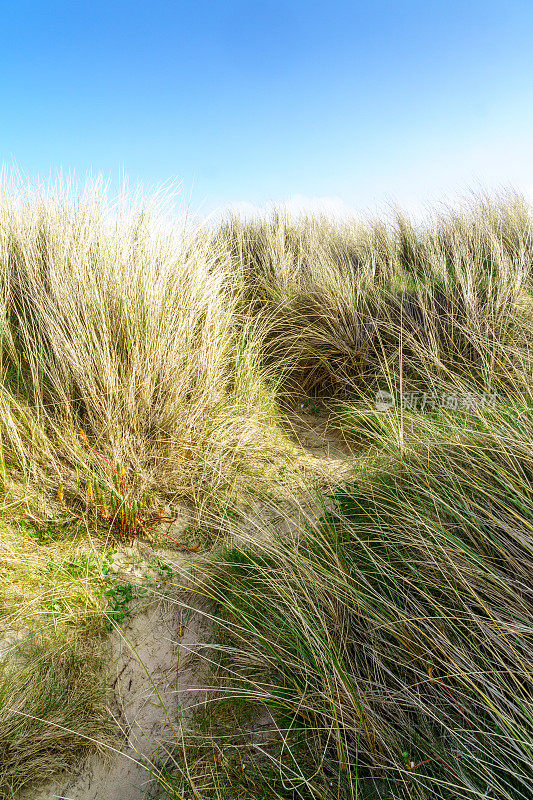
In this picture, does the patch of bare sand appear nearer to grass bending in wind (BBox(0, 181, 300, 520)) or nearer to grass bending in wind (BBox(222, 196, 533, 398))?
grass bending in wind (BBox(0, 181, 300, 520))

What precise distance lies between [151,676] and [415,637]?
120 centimetres

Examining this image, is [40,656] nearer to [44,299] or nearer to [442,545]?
[442,545]

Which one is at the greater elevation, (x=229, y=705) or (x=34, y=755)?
(x=229, y=705)

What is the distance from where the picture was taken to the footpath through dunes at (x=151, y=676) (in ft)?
5.26

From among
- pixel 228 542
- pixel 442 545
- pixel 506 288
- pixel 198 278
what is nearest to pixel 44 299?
pixel 198 278

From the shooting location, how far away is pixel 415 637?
1.52 metres

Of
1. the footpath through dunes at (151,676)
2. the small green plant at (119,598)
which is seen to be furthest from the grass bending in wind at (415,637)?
the small green plant at (119,598)

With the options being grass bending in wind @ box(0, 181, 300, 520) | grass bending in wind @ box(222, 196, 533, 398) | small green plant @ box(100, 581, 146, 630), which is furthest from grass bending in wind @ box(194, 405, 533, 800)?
grass bending in wind @ box(222, 196, 533, 398)

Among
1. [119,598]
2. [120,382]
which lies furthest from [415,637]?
[120,382]

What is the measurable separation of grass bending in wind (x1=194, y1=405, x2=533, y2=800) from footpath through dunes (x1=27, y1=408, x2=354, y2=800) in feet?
0.65

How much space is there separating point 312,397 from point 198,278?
1537 mm

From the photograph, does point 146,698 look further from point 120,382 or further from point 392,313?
point 392,313

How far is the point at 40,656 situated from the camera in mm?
1890

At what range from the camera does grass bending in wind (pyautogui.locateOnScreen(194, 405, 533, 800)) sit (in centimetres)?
129
